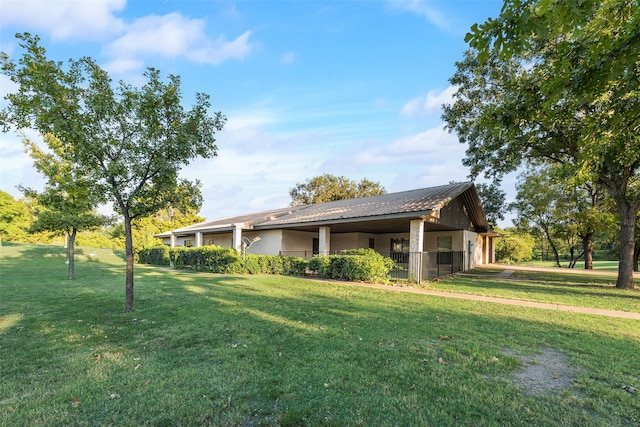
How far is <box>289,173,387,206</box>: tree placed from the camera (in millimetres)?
43188

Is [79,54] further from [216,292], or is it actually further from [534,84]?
[534,84]

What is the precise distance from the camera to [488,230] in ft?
81.1

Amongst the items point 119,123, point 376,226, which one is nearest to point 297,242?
point 376,226

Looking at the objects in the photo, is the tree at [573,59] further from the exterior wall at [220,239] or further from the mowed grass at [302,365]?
the exterior wall at [220,239]

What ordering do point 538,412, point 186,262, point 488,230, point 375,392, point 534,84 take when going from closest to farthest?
point 538,412 < point 375,392 < point 534,84 < point 186,262 < point 488,230

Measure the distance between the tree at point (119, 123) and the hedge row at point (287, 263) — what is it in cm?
818

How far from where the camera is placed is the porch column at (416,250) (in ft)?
42.4

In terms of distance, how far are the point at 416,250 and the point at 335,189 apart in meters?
30.5

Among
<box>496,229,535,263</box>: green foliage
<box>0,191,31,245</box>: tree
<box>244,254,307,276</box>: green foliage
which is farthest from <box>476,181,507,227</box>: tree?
<box>0,191,31,245</box>: tree

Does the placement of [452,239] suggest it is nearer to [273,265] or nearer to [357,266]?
[357,266]

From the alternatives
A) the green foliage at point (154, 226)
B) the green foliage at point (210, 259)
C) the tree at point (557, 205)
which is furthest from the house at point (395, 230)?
the tree at point (557, 205)

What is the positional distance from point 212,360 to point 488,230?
25236 mm

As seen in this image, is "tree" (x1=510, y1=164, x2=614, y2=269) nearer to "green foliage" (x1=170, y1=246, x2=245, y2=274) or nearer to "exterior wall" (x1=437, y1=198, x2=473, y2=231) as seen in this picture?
"exterior wall" (x1=437, y1=198, x2=473, y2=231)

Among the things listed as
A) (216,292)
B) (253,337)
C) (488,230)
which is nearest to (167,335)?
(253,337)
